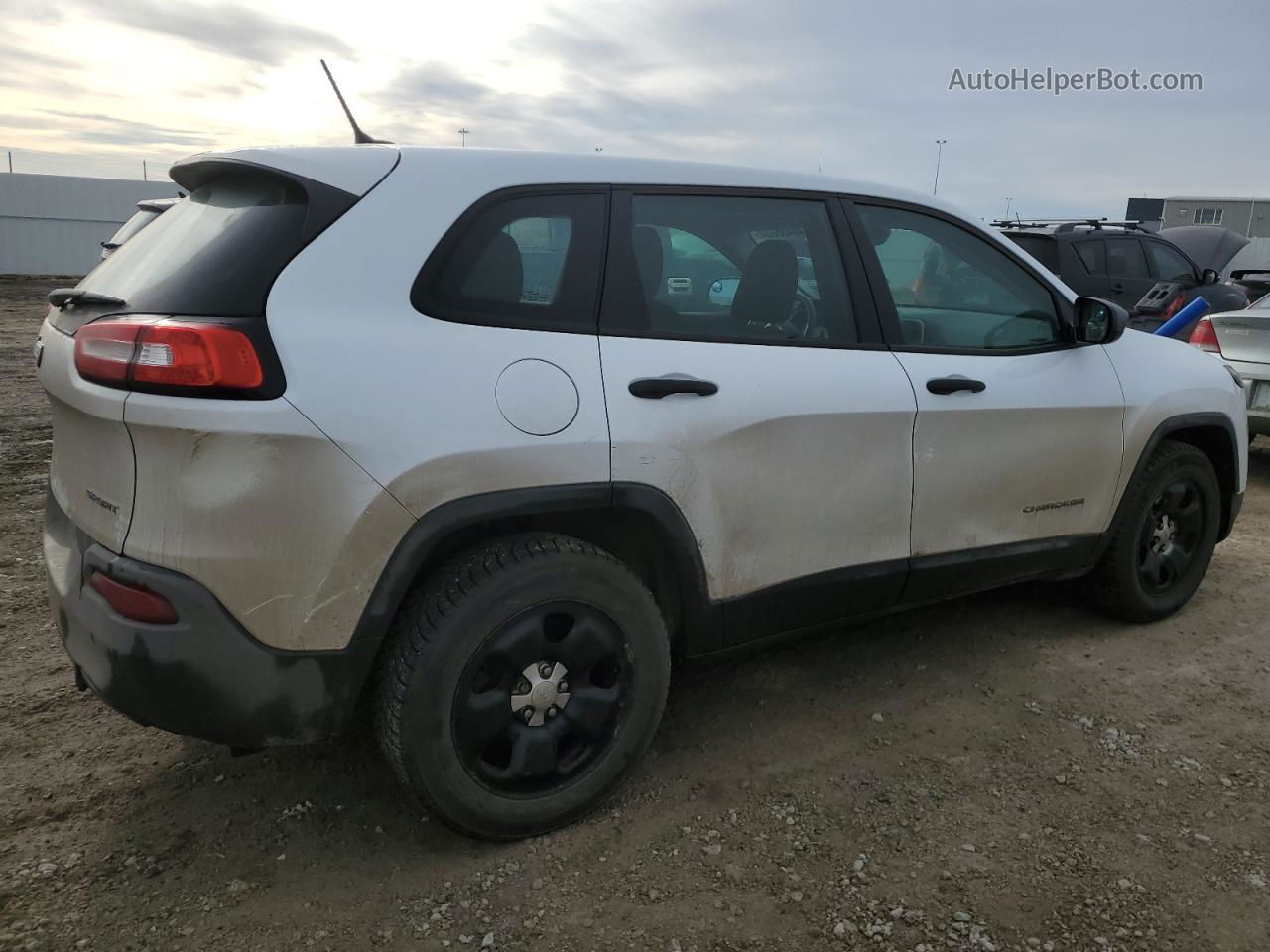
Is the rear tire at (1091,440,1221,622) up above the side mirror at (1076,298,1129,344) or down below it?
below

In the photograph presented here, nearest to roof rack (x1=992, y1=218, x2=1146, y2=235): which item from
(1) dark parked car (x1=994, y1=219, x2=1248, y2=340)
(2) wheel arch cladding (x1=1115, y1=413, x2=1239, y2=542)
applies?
(1) dark parked car (x1=994, y1=219, x2=1248, y2=340)

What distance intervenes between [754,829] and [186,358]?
1.87m

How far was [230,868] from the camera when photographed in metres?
2.37

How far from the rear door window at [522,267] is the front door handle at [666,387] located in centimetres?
20

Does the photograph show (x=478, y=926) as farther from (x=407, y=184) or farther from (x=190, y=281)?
(x=407, y=184)

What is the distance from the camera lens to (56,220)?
87.2 feet

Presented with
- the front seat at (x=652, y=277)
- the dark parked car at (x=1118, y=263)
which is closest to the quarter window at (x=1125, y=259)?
the dark parked car at (x=1118, y=263)

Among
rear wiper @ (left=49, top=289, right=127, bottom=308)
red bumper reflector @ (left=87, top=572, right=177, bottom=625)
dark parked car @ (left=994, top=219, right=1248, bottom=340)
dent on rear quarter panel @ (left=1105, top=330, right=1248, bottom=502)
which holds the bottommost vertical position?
red bumper reflector @ (left=87, top=572, right=177, bottom=625)

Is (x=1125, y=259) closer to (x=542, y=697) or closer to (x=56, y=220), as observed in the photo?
(x=542, y=697)

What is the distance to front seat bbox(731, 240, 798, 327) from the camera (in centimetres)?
276

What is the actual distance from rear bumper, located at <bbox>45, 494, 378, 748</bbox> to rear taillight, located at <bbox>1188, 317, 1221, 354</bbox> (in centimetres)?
676

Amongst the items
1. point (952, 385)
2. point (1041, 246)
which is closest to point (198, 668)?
point (952, 385)

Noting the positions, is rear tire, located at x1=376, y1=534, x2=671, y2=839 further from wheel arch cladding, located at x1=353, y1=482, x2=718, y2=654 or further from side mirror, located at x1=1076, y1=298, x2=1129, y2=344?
side mirror, located at x1=1076, y1=298, x2=1129, y2=344

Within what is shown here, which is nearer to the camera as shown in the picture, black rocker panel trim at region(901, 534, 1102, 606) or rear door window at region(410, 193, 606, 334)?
rear door window at region(410, 193, 606, 334)
